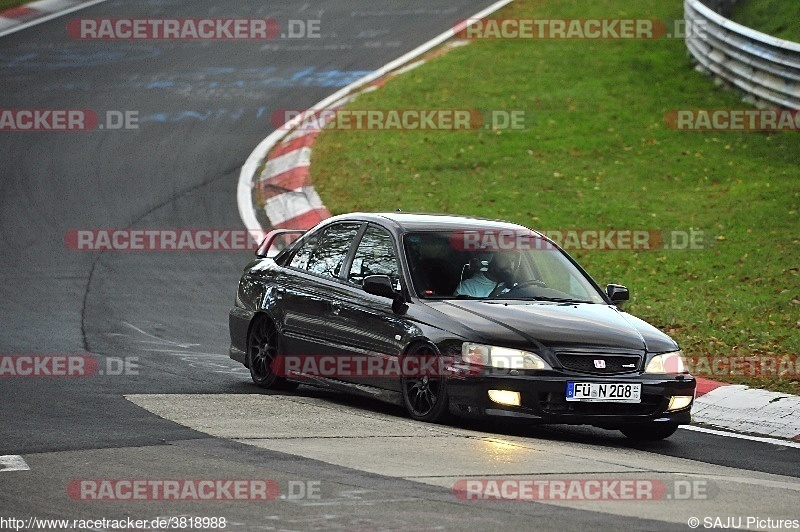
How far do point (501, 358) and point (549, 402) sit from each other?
16.6 inches

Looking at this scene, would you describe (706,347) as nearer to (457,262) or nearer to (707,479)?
(457,262)

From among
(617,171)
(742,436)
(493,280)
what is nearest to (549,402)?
(493,280)

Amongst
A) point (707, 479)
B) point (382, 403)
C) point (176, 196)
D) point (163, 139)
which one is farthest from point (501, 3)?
point (707, 479)

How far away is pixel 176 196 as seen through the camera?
19500mm

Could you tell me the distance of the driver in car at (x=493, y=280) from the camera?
10383mm

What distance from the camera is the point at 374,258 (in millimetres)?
10836

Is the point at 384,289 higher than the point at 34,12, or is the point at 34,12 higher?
the point at 34,12

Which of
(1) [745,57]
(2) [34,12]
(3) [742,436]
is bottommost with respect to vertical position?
(3) [742,436]

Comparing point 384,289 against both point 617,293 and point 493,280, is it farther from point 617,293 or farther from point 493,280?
point 617,293

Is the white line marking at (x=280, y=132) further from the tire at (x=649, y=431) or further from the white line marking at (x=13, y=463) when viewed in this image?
the white line marking at (x=13, y=463)

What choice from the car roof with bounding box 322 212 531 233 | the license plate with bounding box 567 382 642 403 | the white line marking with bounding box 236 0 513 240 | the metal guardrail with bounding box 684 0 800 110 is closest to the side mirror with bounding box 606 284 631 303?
the car roof with bounding box 322 212 531 233

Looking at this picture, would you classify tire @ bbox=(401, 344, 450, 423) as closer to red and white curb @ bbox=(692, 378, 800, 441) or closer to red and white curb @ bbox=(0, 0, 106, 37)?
red and white curb @ bbox=(692, 378, 800, 441)

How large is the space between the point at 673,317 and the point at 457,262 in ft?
13.5

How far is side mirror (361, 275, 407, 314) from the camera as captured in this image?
33.4 feet
